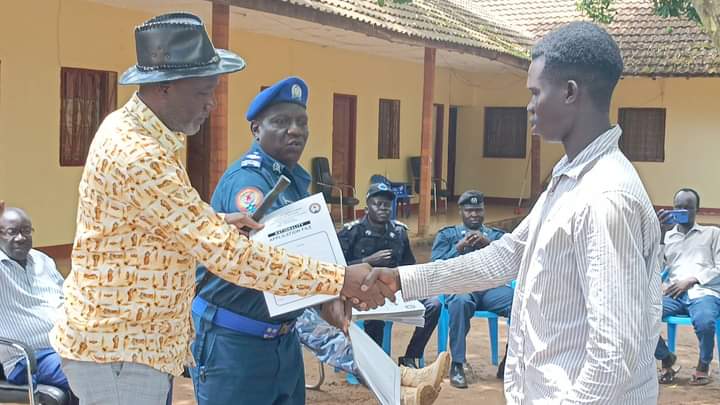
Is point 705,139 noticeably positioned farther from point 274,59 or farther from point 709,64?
point 274,59

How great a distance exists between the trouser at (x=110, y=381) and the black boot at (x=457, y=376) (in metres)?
4.13

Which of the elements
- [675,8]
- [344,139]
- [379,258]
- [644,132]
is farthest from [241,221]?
[644,132]

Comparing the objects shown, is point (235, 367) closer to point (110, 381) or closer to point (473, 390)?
point (110, 381)

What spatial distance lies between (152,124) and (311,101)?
11797mm

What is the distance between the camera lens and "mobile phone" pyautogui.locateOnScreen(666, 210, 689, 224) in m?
7.09

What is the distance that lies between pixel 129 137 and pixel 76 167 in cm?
819

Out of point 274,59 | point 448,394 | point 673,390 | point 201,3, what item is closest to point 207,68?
point 448,394

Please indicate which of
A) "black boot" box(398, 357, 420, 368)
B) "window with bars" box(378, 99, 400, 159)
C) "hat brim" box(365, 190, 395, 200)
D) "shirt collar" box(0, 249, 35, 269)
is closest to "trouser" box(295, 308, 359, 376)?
"shirt collar" box(0, 249, 35, 269)

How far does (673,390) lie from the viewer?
6371 millimetres

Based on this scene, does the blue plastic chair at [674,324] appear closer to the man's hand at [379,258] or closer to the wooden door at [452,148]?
the man's hand at [379,258]

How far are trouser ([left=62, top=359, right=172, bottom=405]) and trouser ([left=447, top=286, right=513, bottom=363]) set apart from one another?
4199 mm

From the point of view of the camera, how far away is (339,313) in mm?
3383

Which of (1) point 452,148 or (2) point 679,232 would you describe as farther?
(1) point 452,148

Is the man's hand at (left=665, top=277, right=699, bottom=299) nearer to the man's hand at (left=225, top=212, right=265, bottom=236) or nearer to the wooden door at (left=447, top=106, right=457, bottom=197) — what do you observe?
the man's hand at (left=225, top=212, right=265, bottom=236)
